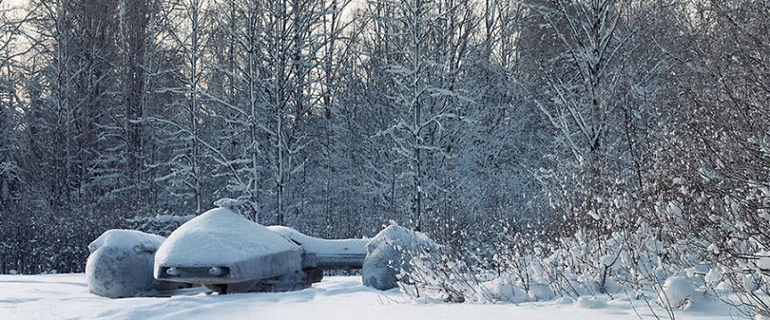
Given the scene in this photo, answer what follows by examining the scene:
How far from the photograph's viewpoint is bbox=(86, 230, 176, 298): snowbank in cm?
1007

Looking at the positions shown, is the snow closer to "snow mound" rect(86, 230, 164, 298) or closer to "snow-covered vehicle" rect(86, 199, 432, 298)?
"snow-covered vehicle" rect(86, 199, 432, 298)

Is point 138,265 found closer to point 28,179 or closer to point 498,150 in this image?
point 498,150

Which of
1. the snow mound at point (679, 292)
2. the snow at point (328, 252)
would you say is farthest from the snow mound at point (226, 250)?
the snow mound at point (679, 292)

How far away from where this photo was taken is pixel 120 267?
33.2ft

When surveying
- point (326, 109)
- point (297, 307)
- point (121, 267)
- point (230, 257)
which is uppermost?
point (326, 109)

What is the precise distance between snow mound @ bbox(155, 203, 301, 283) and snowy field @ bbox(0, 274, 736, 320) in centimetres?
34

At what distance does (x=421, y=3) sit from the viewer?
15.7 metres

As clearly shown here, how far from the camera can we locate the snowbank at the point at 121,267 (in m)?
10.1

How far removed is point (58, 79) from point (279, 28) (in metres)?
9.51

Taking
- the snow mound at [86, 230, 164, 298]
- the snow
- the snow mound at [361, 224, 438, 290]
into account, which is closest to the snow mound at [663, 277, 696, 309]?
the snow mound at [361, 224, 438, 290]

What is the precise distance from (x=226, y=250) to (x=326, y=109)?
14.5 metres

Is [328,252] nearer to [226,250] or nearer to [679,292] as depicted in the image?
[226,250]

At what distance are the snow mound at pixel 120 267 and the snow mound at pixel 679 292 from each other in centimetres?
741

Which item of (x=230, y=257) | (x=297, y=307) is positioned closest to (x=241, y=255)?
(x=230, y=257)
